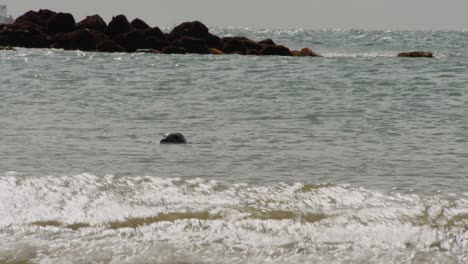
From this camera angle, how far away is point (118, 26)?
43344mm

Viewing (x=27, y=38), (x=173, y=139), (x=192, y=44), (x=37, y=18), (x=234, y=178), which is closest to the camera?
(x=234, y=178)

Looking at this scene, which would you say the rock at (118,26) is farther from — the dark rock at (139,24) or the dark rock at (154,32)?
the dark rock at (154,32)

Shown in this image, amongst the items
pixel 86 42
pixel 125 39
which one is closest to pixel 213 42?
pixel 125 39

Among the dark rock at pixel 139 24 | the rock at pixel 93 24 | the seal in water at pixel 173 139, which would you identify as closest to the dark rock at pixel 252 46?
the dark rock at pixel 139 24

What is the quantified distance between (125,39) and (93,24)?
3.21m

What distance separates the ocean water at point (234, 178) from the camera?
19.7ft

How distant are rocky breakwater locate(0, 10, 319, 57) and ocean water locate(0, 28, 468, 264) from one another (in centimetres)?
2218

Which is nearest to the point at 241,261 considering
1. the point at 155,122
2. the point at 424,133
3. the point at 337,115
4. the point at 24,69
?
the point at 424,133

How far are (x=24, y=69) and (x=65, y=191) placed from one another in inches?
786

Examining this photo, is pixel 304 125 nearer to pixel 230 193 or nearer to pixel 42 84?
pixel 230 193

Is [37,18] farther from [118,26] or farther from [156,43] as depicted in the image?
[156,43]

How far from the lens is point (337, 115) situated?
588 inches

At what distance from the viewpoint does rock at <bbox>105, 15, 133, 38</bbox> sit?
4303 centimetres

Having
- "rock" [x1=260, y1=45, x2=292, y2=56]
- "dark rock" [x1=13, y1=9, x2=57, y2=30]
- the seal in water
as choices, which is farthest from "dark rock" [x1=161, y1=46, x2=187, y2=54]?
the seal in water
